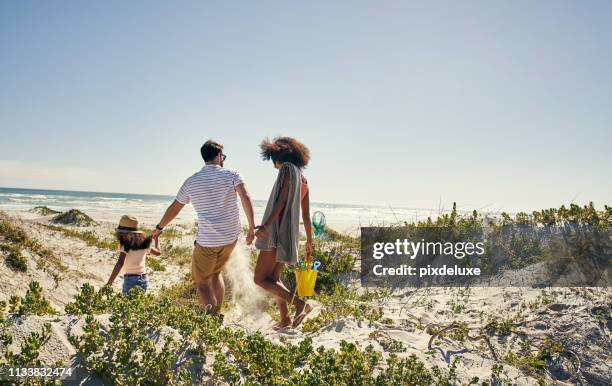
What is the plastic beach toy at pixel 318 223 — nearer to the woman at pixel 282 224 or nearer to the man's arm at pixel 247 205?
the woman at pixel 282 224

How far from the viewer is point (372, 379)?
2.79 metres

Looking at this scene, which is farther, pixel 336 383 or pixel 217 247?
pixel 217 247

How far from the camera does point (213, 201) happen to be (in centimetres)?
448

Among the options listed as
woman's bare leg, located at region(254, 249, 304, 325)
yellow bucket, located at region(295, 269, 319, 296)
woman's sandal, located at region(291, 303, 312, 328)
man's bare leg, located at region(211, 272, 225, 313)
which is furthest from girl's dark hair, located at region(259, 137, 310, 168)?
woman's sandal, located at region(291, 303, 312, 328)

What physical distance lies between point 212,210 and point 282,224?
2.71 ft

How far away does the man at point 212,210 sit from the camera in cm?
448

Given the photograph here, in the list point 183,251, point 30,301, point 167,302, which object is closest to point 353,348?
point 167,302

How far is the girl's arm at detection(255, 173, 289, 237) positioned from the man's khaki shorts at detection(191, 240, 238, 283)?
0.45 metres

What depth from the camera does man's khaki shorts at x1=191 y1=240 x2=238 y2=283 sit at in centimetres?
449

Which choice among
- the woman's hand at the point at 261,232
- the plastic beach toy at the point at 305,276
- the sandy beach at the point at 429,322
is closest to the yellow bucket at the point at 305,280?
the plastic beach toy at the point at 305,276

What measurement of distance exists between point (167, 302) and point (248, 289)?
3.75m

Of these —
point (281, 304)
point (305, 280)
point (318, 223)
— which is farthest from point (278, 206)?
point (318, 223)

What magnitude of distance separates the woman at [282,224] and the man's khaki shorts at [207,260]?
40 cm

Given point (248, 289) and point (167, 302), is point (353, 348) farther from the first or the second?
point (248, 289)
